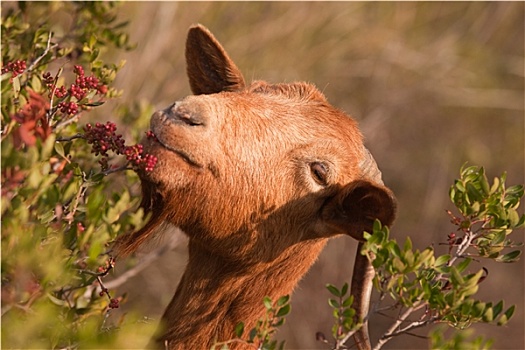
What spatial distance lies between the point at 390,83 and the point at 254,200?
10866mm

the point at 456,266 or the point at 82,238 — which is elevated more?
the point at 82,238

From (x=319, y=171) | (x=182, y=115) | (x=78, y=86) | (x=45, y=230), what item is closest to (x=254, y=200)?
(x=319, y=171)

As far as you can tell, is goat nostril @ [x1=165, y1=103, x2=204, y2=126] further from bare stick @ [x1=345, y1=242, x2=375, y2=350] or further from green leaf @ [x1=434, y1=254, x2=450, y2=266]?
bare stick @ [x1=345, y1=242, x2=375, y2=350]

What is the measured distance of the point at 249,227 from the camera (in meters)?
4.29

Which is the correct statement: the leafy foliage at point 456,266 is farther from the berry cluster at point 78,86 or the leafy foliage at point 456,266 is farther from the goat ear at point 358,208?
the berry cluster at point 78,86

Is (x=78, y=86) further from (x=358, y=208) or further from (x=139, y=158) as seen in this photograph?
(x=358, y=208)

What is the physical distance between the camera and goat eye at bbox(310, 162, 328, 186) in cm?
432

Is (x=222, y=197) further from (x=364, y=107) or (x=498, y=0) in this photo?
(x=498, y=0)

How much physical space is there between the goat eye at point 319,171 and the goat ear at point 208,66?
90 cm

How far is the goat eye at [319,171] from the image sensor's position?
4324 millimetres

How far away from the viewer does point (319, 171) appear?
4332mm

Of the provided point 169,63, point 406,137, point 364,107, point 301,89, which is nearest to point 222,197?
point 301,89

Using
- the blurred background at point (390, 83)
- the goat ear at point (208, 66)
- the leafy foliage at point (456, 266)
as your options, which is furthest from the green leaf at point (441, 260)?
the blurred background at point (390, 83)

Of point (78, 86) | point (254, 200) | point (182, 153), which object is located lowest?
point (254, 200)
